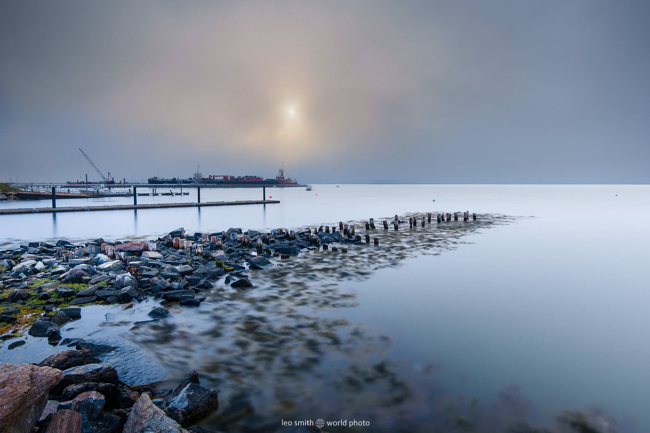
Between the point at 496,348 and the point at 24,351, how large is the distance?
9.21 metres

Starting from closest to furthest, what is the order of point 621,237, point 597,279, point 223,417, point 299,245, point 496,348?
point 223,417
point 496,348
point 597,279
point 299,245
point 621,237

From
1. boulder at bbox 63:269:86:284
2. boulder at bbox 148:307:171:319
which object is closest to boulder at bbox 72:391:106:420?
boulder at bbox 148:307:171:319

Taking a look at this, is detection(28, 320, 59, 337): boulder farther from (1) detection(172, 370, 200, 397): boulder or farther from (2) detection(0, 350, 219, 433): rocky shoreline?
(1) detection(172, 370, 200, 397): boulder

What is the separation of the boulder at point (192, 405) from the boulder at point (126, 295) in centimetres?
564

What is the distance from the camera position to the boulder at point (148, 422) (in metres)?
3.81

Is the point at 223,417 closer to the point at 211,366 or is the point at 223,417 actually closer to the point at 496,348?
the point at 211,366

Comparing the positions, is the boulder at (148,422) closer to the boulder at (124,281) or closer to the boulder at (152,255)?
the boulder at (124,281)

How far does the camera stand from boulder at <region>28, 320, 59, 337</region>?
696 cm

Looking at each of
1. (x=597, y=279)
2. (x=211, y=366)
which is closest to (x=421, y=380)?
(x=211, y=366)

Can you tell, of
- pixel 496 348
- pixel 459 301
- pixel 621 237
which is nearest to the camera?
pixel 496 348

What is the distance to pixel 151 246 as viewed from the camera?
1598 centimetres

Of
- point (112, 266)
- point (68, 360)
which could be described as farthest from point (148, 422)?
point (112, 266)

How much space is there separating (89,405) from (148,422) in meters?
0.91

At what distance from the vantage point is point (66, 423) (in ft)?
12.0
